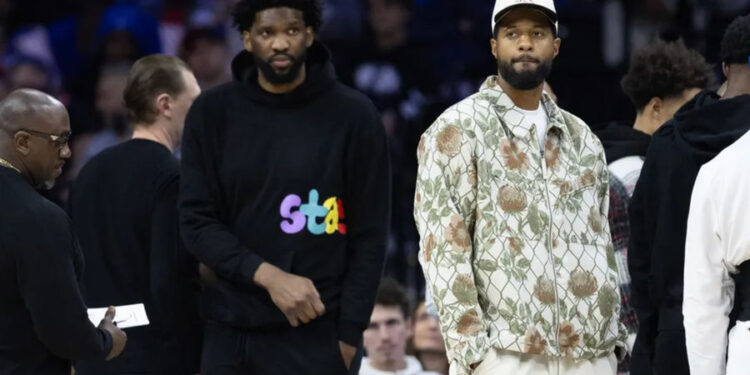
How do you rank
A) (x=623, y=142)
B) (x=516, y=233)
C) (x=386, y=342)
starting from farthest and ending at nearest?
1. (x=386, y=342)
2. (x=623, y=142)
3. (x=516, y=233)

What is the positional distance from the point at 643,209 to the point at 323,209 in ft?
3.59

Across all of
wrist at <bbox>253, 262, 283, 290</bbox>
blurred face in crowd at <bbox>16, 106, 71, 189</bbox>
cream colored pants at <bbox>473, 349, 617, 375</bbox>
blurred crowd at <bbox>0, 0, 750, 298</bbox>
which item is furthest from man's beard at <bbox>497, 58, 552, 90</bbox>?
blurred crowd at <bbox>0, 0, 750, 298</bbox>

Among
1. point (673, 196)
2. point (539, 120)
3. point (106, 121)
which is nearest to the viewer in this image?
point (539, 120)

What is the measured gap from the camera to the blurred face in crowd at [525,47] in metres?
4.71

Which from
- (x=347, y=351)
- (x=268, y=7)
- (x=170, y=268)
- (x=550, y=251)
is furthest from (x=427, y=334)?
(x=550, y=251)

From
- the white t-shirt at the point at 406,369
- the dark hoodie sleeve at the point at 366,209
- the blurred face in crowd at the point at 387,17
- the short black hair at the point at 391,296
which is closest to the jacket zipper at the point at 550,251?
the dark hoodie sleeve at the point at 366,209

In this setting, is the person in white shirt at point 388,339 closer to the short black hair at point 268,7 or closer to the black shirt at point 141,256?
the black shirt at point 141,256

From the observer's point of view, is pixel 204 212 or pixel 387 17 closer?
pixel 204 212

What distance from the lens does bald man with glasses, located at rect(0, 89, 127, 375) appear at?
4.47 metres

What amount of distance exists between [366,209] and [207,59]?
490cm

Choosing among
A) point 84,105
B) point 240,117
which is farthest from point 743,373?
point 84,105

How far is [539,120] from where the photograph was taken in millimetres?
4785

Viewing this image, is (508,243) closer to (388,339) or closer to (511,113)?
(511,113)

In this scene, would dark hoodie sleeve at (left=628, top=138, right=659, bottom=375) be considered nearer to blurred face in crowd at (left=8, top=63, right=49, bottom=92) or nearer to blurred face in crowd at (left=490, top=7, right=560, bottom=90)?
blurred face in crowd at (left=490, top=7, right=560, bottom=90)
